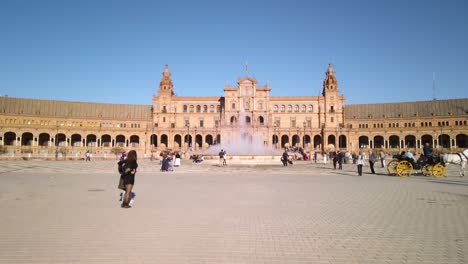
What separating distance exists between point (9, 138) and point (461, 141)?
114 metres

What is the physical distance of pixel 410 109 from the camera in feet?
308

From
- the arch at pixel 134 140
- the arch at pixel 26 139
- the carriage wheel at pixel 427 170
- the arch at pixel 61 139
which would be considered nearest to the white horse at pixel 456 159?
the carriage wheel at pixel 427 170

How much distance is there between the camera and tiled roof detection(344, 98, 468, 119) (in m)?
89.4

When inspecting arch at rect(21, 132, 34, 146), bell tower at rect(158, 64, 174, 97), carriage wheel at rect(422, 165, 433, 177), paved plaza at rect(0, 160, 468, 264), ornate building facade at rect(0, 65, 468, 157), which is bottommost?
paved plaza at rect(0, 160, 468, 264)

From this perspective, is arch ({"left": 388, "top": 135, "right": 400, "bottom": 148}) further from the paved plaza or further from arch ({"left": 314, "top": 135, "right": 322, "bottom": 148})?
the paved plaza

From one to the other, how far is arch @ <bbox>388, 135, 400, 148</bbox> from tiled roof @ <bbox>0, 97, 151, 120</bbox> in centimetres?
6814

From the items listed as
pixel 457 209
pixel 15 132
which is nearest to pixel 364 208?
pixel 457 209

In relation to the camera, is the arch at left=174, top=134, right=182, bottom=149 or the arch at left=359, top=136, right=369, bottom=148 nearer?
the arch at left=174, top=134, right=182, bottom=149

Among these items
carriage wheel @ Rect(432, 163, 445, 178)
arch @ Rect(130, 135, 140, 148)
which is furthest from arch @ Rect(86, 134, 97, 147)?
carriage wheel @ Rect(432, 163, 445, 178)

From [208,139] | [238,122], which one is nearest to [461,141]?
[238,122]

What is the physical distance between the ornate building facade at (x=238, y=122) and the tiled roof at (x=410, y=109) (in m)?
0.22

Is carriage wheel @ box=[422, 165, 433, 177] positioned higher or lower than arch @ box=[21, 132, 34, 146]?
lower

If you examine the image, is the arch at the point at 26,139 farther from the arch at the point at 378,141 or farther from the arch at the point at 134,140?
the arch at the point at 378,141

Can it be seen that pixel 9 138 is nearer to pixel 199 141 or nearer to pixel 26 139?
pixel 26 139
